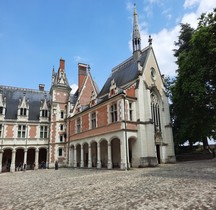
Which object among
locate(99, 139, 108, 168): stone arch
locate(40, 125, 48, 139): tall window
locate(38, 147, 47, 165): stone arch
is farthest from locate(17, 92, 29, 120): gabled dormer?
locate(99, 139, 108, 168): stone arch

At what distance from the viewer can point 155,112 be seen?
2345 cm

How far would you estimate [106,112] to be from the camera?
21719 mm

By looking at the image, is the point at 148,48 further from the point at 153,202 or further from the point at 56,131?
the point at 153,202

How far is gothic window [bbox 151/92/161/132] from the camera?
75.3 feet

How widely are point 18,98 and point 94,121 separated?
1655cm

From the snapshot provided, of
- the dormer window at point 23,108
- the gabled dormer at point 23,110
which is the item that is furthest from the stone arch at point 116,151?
the dormer window at point 23,108

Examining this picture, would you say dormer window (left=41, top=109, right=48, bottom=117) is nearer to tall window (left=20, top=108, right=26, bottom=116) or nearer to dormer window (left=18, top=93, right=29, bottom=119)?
dormer window (left=18, top=93, right=29, bottom=119)

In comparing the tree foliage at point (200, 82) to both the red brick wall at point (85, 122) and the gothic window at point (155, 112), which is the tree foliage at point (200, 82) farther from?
the red brick wall at point (85, 122)

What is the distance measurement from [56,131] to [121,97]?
15.6 meters

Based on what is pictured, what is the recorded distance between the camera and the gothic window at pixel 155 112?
2294cm

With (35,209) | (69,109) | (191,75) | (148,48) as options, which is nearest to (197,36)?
(191,75)

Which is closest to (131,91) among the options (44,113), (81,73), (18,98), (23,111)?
(81,73)

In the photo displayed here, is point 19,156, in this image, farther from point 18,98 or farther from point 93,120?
point 93,120

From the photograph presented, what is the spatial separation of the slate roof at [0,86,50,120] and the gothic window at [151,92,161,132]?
19302mm
